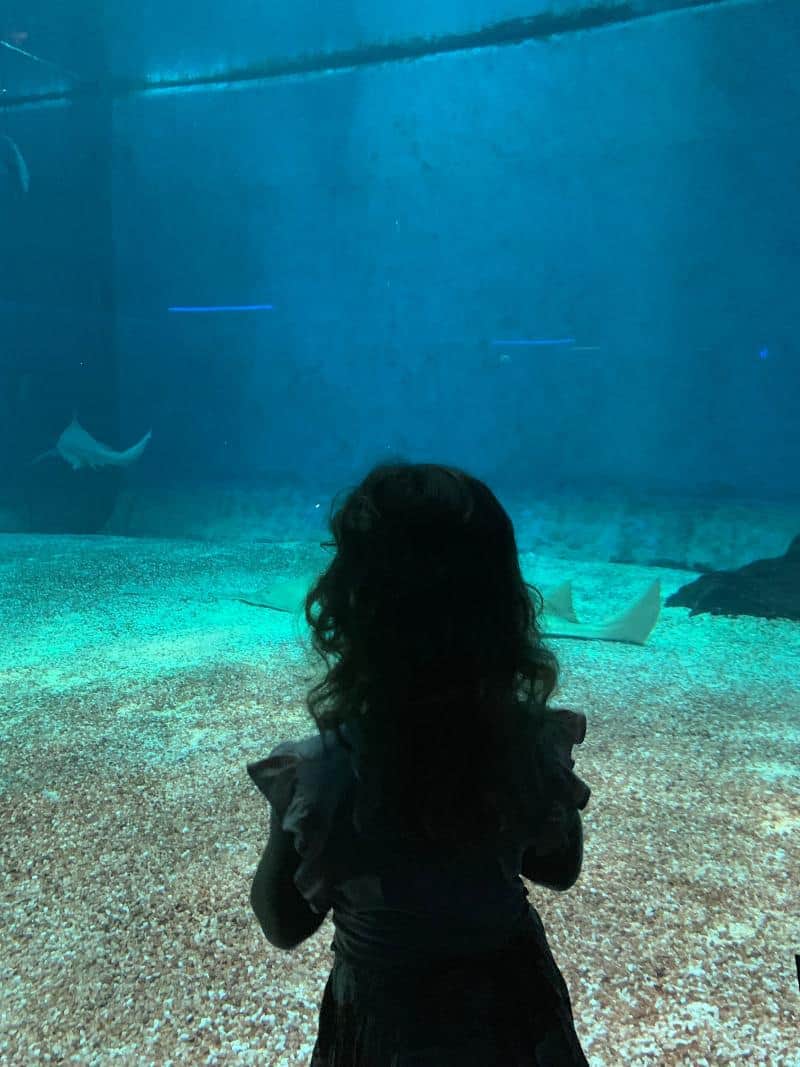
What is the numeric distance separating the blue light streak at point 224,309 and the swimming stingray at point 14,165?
2824 mm

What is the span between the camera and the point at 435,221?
1320cm

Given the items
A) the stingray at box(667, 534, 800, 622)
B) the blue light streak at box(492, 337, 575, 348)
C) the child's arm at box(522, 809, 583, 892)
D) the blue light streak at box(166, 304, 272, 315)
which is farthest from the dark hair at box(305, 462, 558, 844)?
the blue light streak at box(166, 304, 272, 315)

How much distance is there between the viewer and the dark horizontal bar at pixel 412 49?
1088 centimetres

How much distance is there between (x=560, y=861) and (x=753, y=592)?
6129 millimetres

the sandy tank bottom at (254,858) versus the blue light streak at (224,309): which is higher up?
the blue light streak at (224,309)

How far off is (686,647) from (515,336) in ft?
26.4

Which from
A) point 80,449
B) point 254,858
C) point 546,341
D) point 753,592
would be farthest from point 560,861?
point 546,341

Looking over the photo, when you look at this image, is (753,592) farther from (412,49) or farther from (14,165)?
(14,165)

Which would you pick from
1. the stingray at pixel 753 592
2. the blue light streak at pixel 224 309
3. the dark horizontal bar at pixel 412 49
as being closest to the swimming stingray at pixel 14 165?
the dark horizontal bar at pixel 412 49

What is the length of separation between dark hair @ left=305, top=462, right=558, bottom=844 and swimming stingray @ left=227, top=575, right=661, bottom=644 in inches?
149

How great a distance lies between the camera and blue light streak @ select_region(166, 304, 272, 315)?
13422mm

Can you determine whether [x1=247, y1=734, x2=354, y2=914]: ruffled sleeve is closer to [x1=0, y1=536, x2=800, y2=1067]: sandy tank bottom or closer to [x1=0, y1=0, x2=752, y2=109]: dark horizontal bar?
[x1=0, y1=536, x2=800, y2=1067]: sandy tank bottom

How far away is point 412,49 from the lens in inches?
498

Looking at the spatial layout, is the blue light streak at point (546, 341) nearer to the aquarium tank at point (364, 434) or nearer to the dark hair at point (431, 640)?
the aquarium tank at point (364, 434)
